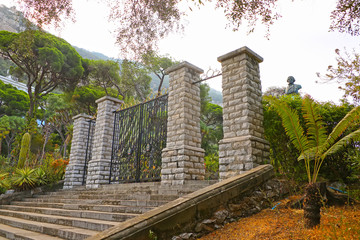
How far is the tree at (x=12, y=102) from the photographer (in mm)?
27441

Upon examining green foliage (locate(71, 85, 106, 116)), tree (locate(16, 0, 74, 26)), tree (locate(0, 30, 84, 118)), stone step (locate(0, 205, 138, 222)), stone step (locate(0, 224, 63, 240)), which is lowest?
stone step (locate(0, 224, 63, 240))

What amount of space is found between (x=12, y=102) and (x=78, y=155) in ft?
70.7

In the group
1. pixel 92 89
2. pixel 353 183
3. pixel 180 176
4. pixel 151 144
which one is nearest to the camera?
pixel 353 183

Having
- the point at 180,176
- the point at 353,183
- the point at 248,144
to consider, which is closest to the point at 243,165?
the point at 248,144

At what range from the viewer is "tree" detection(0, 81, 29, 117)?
27.4m

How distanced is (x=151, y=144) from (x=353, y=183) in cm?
578

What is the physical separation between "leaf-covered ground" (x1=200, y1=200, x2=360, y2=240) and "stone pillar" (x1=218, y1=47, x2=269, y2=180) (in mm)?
1308

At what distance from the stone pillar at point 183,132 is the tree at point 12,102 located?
88.6 feet

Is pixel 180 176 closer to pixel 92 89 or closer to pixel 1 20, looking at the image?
pixel 92 89

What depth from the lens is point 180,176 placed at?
259 inches

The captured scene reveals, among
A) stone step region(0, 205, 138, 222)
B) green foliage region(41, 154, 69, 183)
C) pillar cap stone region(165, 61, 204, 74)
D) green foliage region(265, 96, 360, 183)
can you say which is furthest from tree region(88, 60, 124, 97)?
green foliage region(265, 96, 360, 183)

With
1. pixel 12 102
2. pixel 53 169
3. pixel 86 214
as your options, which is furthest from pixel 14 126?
pixel 86 214

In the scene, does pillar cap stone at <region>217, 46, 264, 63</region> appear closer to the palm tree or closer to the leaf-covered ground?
the palm tree

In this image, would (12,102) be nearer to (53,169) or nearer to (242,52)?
(53,169)
